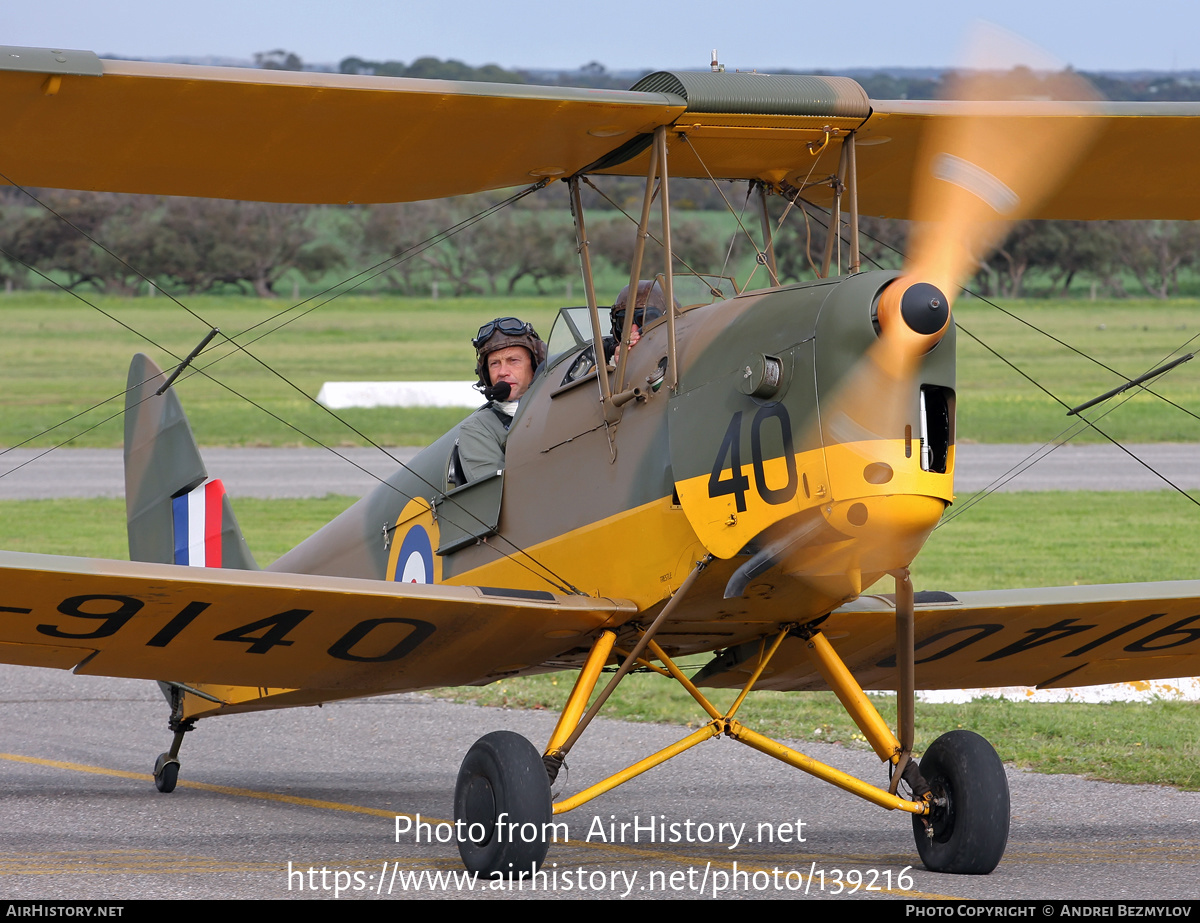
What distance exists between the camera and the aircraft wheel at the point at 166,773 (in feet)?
25.6

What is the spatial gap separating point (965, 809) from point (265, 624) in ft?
9.10

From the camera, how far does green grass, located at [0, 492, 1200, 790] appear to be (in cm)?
866

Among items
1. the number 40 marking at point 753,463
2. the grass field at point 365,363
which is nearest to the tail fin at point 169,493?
the number 40 marking at point 753,463

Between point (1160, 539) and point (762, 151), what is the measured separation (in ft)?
42.5

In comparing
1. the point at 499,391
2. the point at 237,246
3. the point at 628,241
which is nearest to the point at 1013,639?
the point at 499,391

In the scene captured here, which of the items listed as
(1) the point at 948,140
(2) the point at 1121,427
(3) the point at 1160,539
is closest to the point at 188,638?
(1) the point at 948,140

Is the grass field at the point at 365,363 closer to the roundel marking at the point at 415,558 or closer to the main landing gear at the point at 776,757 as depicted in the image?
the roundel marking at the point at 415,558

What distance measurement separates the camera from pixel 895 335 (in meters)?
5.04

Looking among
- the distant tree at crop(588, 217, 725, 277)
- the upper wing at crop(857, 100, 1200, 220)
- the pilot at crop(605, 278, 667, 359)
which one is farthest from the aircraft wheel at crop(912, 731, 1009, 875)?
the distant tree at crop(588, 217, 725, 277)

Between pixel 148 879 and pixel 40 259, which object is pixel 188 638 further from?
pixel 40 259

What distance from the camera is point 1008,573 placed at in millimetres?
15203

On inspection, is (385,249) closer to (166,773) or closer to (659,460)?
(166,773)

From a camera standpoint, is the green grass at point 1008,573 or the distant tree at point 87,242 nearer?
the green grass at point 1008,573

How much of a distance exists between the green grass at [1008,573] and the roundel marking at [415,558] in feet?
9.64
